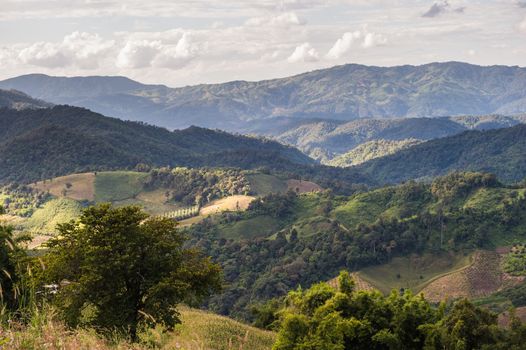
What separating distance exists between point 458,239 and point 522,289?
36.1 meters

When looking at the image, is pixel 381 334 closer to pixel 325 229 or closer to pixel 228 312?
pixel 228 312

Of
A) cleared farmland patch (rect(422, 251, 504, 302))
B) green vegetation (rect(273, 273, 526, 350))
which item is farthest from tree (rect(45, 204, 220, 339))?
cleared farmland patch (rect(422, 251, 504, 302))

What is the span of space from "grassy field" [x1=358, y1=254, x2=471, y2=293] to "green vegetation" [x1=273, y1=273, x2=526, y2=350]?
327 ft

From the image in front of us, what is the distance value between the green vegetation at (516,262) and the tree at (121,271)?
13178 centimetres

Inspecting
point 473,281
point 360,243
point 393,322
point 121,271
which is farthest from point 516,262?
point 121,271

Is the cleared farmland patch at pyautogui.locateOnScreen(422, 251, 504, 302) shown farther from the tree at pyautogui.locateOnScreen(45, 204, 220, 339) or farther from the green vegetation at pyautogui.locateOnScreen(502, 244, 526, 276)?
the tree at pyautogui.locateOnScreen(45, 204, 220, 339)

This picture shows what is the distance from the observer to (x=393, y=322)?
50344mm

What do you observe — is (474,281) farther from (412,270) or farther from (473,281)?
(412,270)

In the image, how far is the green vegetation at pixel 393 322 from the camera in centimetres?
4728

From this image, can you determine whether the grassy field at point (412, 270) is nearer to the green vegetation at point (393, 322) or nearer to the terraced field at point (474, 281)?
the terraced field at point (474, 281)

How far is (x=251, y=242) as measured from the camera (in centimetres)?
17725

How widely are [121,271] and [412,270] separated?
137766mm

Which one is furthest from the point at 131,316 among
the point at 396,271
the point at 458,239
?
the point at 458,239

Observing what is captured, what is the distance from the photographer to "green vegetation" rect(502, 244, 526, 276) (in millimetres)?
147812
